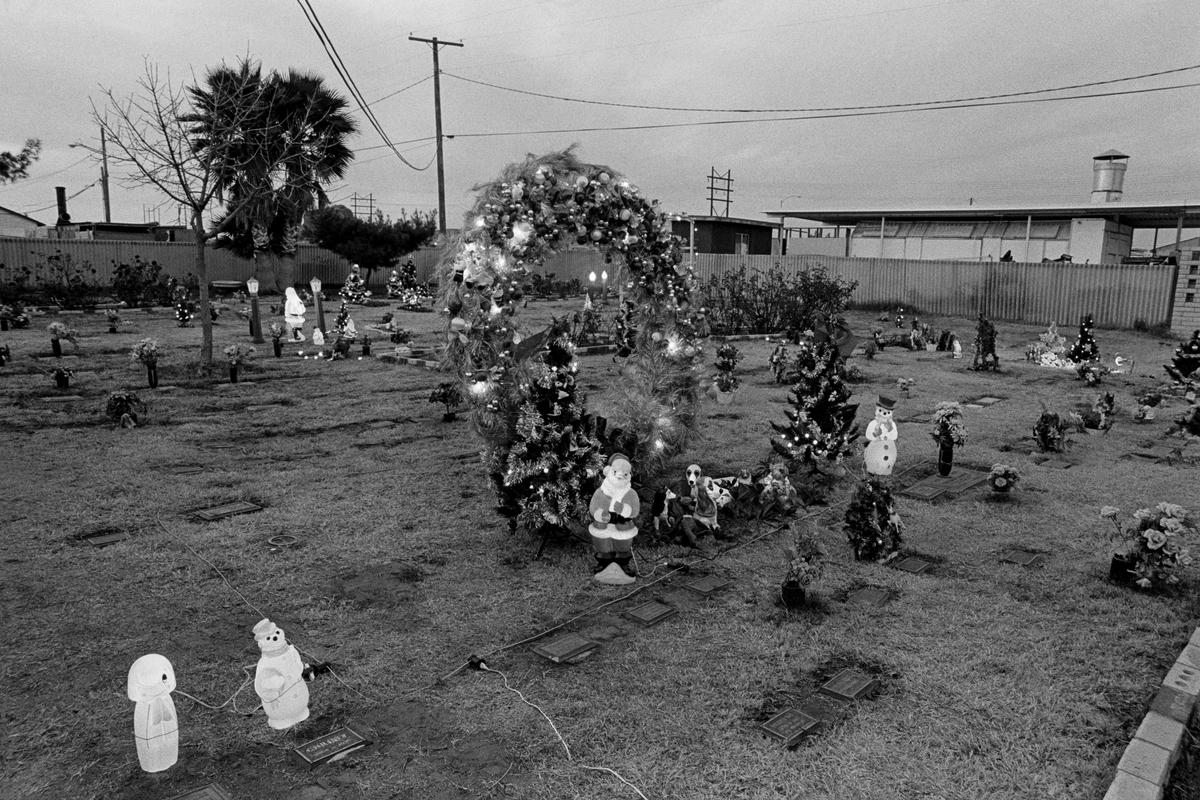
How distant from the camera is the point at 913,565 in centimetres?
633

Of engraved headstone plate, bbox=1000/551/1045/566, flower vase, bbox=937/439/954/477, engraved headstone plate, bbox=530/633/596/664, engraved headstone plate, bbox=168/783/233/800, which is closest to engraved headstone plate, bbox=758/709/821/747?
engraved headstone plate, bbox=530/633/596/664

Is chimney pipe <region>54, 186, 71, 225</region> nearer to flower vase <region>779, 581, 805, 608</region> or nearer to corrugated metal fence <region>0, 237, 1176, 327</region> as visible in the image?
corrugated metal fence <region>0, 237, 1176, 327</region>

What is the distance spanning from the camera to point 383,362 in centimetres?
1669

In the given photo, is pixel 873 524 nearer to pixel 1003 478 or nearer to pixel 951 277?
pixel 1003 478

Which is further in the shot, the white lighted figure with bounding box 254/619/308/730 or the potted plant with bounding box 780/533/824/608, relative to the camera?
the potted plant with bounding box 780/533/824/608

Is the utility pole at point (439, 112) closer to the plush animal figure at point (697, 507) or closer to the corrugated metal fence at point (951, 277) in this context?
the corrugated metal fence at point (951, 277)

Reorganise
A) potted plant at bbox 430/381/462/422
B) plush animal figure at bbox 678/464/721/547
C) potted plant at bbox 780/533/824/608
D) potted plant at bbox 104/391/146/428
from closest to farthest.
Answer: potted plant at bbox 780/533/824/608 → plush animal figure at bbox 678/464/721/547 → potted plant at bbox 104/391/146/428 → potted plant at bbox 430/381/462/422

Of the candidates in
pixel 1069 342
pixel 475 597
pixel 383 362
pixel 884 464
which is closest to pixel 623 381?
pixel 884 464

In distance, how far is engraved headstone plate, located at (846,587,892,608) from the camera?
223 inches

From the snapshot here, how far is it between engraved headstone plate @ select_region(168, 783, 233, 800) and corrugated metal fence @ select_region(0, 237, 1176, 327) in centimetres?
1656

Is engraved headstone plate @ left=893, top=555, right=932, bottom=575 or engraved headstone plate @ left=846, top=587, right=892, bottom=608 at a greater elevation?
engraved headstone plate @ left=893, top=555, right=932, bottom=575

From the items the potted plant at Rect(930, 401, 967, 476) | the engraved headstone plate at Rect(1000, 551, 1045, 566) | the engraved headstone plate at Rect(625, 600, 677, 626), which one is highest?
the potted plant at Rect(930, 401, 967, 476)

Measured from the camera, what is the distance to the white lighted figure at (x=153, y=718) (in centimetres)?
376

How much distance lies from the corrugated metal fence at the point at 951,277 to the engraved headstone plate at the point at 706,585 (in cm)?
1432
